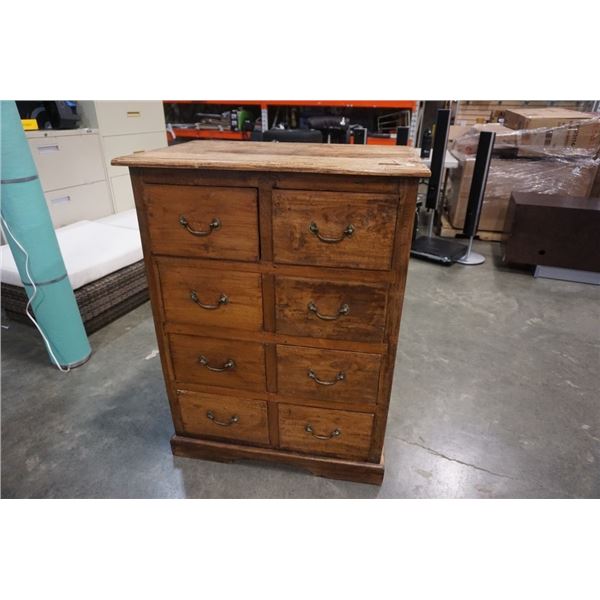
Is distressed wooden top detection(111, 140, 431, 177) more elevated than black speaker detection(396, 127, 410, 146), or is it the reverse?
distressed wooden top detection(111, 140, 431, 177)

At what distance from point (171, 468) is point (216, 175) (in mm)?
1171

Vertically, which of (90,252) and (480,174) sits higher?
(480,174)

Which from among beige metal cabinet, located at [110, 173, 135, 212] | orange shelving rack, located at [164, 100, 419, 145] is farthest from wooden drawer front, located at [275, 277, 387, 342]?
orange shelving rack, located at [164, 100, 419, 145]

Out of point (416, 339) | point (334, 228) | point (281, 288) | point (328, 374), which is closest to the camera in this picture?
point (334, 228)

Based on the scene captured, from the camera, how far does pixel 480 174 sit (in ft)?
10.3

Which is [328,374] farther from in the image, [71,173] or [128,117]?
[128,117]

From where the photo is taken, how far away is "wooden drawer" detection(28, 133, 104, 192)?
2736mm

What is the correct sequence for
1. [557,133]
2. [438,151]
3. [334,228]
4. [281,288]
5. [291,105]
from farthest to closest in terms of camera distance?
[291,105] → [557,133] → [438,151] → [281,288] → [334,228]

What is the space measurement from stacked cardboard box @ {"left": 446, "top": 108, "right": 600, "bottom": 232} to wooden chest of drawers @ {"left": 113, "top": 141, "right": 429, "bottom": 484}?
2.80m

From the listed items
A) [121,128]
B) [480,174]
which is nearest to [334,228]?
[480,174]

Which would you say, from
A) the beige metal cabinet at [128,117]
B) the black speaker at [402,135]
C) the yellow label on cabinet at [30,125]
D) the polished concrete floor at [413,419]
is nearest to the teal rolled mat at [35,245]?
the polished concrete floor at [413,419]

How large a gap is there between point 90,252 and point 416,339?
6.81ft

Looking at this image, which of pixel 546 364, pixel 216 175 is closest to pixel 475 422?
pixel 546 364

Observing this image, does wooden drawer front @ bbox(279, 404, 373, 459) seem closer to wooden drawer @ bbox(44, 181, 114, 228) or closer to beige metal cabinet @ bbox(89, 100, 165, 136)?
wooden drawer @ bbox(44, 181, 114, 228)
